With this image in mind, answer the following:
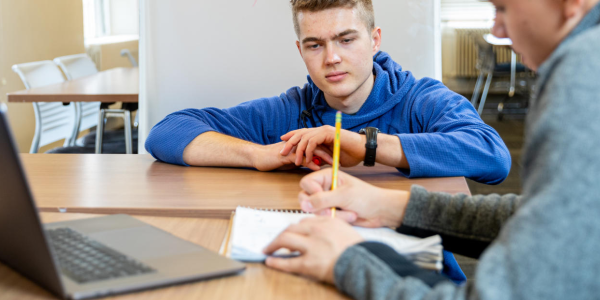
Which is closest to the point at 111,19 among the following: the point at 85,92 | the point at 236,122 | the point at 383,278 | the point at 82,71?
the point at 82,71

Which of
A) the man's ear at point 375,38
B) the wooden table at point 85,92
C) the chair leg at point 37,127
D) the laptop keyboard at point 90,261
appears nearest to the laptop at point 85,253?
the laptop keyboard at point 90,261

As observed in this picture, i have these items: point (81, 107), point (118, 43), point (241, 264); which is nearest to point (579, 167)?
point (241, 264)

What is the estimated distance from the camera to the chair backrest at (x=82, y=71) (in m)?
3.97

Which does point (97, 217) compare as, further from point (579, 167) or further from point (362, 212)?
point (579, 167)

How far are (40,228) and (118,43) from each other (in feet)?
19.1

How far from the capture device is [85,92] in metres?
2.82

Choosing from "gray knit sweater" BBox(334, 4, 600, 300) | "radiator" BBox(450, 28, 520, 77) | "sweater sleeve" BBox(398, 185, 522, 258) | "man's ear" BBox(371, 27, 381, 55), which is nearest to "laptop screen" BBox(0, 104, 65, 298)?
"gray knit sweater" BBox(334, 4, 600, 300)

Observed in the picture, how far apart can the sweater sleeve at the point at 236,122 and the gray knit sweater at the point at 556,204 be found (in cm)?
90

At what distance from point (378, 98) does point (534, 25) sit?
3.06 ft

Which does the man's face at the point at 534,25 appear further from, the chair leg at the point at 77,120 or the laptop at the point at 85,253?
the chair leg at the point at 77,120

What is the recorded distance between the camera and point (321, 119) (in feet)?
5.16

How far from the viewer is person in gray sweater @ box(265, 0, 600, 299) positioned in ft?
1.54

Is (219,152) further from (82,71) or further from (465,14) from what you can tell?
(465,14)

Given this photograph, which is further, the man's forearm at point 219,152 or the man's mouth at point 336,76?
the man's mouth at point 336,76
